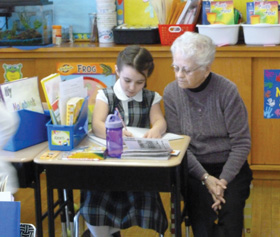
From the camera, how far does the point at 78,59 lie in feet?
13.5

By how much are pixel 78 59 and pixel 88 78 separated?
0.26 m

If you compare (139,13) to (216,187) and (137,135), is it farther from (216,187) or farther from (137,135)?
(216,187)

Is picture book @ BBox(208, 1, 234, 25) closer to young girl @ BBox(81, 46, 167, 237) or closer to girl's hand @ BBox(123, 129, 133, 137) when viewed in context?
young girl @ BBox(81, 46, 167, 237)

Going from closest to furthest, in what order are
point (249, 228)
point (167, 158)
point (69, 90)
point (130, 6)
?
1. point (167, 158)
2. point (69, 90)
3. point (249, 228)
4. point (130, 6)

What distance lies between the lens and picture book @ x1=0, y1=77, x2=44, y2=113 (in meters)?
2.56

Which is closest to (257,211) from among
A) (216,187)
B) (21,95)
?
(216,187)

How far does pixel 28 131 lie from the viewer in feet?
8.69

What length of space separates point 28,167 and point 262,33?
6.59 ft

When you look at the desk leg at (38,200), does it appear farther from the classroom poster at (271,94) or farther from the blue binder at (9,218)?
the classroom poster at (271,94)

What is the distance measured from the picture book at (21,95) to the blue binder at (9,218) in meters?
0.73

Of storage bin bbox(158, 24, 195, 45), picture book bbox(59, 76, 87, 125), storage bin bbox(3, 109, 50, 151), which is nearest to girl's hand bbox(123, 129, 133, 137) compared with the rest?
picture book bbox(59, 76, 87, 125)

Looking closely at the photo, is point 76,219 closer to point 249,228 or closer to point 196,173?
point 196,173

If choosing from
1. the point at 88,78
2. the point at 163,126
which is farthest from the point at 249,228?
the point at 88,78

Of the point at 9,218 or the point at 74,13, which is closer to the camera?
the point at 9,218
